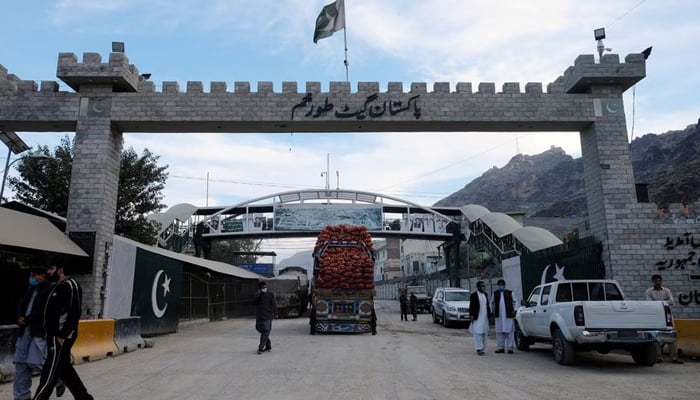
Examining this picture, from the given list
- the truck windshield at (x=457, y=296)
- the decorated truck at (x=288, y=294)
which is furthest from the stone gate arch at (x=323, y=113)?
the decorated truck at (x=288, y=294)

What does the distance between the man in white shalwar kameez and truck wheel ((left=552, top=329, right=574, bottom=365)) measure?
1.95 metres

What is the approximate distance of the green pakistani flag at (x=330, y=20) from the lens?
18500mm

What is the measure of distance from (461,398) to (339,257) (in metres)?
11.3

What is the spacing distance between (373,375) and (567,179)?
410 ft

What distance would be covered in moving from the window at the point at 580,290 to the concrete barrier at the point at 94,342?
1048 cm

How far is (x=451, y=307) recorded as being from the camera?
21.3 meters

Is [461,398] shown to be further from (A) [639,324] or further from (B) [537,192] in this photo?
(B) [537,192]

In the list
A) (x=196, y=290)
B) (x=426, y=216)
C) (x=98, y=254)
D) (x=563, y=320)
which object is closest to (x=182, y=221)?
(x=196, y=290)

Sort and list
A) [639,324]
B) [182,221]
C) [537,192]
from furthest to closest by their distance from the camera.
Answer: [537,192] < [182,221] < [639,324]

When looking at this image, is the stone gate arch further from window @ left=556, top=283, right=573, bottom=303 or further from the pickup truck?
the pickup truck

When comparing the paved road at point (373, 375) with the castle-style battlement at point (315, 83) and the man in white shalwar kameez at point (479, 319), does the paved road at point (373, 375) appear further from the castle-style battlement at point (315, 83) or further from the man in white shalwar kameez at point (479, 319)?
the castle-style battlement at point (315, 83)

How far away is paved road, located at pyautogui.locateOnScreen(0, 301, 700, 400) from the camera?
274 inches

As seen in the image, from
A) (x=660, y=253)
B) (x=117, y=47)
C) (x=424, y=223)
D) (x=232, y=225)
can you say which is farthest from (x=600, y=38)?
(x=232, y=225)

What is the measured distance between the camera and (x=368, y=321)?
17.4 meters
